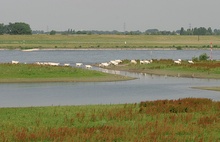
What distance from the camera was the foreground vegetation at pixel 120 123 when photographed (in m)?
19.4

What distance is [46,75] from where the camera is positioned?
54.2 m

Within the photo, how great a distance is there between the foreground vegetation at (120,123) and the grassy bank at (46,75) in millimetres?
24870

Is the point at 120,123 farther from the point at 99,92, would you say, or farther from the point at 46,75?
the point at 46,75

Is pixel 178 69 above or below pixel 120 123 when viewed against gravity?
below

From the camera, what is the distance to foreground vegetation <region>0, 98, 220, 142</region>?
1944 centimetres

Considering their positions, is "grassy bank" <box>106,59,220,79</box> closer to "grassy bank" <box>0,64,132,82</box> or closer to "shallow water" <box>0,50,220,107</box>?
"shallow water" <box>0,50,220,107</box>

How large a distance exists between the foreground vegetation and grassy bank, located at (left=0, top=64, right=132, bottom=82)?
81.6ft

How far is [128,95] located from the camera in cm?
4084

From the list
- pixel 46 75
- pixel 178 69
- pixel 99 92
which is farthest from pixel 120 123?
pixel 178 69

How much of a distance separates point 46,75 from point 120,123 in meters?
32.4

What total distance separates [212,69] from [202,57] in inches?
745

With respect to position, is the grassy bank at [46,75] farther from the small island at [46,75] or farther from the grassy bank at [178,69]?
the grassy bank at [178,69]

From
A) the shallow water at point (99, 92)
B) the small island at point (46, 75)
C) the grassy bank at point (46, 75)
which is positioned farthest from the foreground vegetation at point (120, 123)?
the grassy bank at point (46, 75)

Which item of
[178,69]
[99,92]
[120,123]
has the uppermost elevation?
[120,123]
